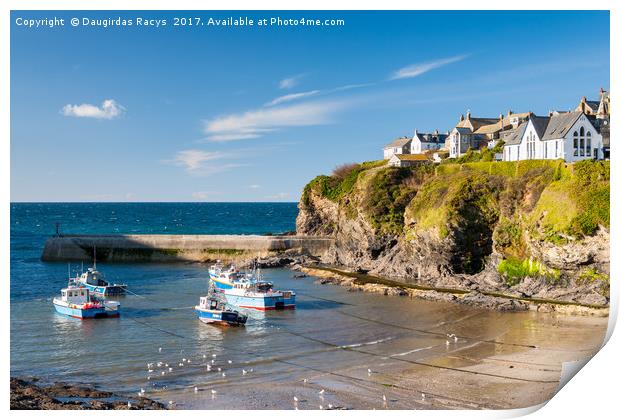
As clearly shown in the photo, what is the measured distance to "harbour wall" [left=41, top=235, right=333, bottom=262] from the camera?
63.8 m

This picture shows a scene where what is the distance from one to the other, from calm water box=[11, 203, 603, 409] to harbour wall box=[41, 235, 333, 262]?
1915cm

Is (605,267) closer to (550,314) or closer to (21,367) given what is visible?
(550,314)

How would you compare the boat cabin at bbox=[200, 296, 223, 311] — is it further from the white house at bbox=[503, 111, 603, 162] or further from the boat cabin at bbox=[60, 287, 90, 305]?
the white house at bbox=[503, 111, 603, 162]

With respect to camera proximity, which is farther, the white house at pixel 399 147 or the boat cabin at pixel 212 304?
the white house at pixel 399 147

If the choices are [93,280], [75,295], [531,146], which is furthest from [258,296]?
[531,146]

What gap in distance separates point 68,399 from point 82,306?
15.7 metres

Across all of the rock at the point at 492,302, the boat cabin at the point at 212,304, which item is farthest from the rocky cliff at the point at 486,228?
the boat cabin at the point at 212,304

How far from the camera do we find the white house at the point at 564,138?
1711 inches

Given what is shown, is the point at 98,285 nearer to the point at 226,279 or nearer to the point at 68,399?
the point at 226,279

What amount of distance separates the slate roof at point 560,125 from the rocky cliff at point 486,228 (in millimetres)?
2280

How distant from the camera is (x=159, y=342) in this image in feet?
96.4

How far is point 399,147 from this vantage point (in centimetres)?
8556

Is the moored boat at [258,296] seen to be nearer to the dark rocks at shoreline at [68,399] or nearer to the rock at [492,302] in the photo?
the rock at [492,302]

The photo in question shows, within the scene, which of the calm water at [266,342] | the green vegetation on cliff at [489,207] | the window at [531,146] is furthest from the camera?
the window at [531,146]
